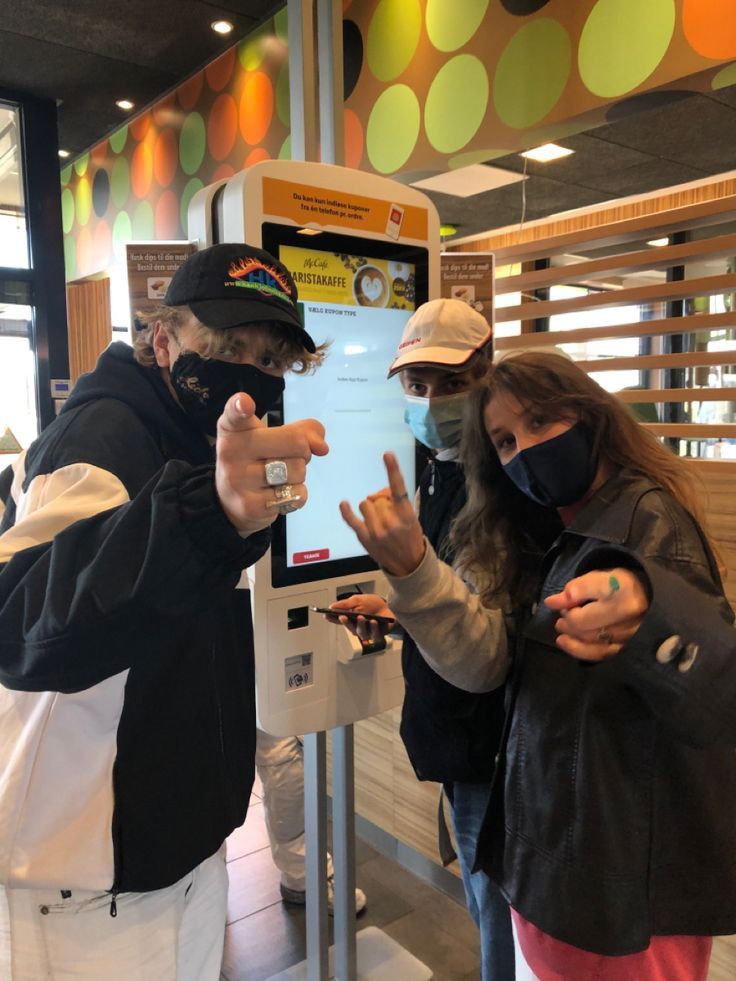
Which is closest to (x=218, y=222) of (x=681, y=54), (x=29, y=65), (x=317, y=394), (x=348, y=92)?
(x=317, y=394)

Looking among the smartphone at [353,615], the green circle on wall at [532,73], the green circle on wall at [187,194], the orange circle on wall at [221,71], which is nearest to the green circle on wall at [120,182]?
the green circle on wall at [187,194]

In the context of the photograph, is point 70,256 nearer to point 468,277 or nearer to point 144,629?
point 468,277

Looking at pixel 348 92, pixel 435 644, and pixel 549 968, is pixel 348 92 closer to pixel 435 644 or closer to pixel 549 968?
pixel 435 644

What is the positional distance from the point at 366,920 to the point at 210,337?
2213 millimetres

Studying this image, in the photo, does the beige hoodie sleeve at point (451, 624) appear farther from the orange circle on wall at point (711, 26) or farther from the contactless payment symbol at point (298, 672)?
the orange circle on wall at point (711, 26)

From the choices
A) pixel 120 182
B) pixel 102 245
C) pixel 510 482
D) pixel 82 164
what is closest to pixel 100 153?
pixel 82 164

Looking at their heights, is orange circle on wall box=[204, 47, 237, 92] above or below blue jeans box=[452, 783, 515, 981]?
above

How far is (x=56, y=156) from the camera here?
4941 mm

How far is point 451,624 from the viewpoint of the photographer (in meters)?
1.04

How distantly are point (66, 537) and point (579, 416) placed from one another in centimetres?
73

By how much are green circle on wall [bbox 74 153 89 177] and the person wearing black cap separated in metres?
4.99

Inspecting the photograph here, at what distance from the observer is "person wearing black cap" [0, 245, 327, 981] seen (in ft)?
2.58

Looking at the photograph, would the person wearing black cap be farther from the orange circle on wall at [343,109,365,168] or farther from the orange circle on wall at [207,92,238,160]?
the orange circle on wall at [207,92,238,160]

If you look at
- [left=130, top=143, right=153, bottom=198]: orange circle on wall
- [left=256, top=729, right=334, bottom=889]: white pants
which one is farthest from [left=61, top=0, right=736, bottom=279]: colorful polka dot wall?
[left=256, top=729, right=334, bottom=889]: white pants
